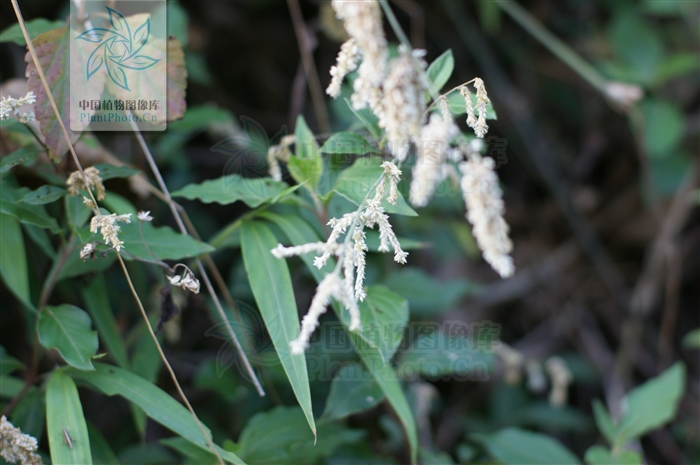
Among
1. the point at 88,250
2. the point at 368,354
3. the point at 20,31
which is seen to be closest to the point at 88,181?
the point at 88,250

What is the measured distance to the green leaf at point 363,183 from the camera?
863 mm

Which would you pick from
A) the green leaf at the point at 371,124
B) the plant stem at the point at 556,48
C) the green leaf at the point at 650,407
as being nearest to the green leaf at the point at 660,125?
the plant stem at the point at 556,48

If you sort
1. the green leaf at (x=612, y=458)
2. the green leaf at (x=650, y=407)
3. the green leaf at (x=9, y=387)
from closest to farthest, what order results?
the green leaf at (x=9, y=387)
the green leaf at (x=612, y=458)
the green leaf at (x=650, y=407)

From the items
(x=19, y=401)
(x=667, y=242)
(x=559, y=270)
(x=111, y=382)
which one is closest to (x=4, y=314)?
(x=19, y=401)

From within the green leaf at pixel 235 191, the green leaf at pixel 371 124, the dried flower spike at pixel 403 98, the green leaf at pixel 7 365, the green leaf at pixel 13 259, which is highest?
the dried flower spike at pixel 403 98

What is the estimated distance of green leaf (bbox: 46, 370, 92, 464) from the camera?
86cm

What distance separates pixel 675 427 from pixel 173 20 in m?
2.30

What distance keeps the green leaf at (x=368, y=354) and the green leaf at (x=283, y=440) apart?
0.21 meters

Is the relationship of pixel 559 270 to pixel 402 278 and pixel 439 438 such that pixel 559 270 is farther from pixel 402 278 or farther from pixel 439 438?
pixel 402 278

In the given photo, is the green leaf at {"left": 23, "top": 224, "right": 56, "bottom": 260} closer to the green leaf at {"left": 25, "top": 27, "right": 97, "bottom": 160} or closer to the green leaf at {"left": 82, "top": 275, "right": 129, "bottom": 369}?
the green leaf at {"left": 82, "top": 275, "right": 129, "bottom": 369}

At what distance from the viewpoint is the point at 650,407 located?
4.44 feet

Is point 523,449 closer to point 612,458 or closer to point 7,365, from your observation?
point 612,458

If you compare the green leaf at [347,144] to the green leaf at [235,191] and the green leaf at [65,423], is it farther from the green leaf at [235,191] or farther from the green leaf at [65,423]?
the green leaf at [65,423]

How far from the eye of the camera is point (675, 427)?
2.13 m
